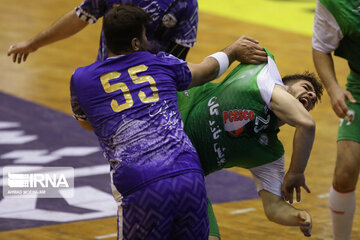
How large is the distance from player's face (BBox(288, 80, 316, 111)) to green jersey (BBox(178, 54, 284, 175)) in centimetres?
14

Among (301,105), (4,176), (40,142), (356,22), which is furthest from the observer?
(40,142)

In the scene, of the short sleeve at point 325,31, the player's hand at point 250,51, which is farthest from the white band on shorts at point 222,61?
the short sleeve at point 325,31

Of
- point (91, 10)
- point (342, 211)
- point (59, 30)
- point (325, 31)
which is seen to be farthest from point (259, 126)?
point (59, 30)

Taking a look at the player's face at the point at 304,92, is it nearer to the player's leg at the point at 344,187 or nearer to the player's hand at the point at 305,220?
the player's leg at the point at 344,187

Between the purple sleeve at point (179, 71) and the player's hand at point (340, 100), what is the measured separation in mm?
952

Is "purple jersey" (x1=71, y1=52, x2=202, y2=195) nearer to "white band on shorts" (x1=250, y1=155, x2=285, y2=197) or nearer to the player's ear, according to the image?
the player's ear

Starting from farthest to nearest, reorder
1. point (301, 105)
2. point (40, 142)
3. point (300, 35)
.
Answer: point (300, 35) → point (40, 142) → point (301, 105)

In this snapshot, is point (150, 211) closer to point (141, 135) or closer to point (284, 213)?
point (141, 135)

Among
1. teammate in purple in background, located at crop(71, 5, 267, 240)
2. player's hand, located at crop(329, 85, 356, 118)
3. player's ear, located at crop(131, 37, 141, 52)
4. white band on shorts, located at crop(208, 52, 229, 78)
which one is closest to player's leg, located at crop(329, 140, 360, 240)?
player's hand, located at crop(329, 85, 356, 118)

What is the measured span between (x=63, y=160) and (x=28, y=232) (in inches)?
63.9

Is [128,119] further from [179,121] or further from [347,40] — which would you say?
[347,40]

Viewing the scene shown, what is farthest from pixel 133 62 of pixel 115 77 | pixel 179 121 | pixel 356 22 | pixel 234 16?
pixel 234 16

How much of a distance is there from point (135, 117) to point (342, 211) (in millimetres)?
1718

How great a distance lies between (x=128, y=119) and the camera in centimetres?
379
